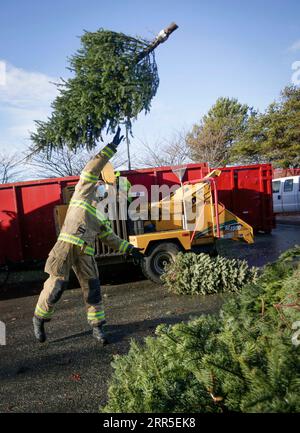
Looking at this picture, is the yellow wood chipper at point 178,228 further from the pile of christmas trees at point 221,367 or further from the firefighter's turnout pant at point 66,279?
the pile of christmas trees at point 221,367

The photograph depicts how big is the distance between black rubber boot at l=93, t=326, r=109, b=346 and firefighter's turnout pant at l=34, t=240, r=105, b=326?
0.05 metres

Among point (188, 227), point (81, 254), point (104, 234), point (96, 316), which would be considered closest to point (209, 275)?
point (188, 227)

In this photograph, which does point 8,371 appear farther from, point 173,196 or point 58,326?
point 173,196

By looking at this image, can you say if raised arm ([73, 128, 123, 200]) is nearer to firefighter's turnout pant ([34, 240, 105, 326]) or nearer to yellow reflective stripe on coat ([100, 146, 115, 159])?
yellow reflective stripe on coat ([100, 146, 115, 159])

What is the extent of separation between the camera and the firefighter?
152 inches

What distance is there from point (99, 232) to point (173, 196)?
316 cm

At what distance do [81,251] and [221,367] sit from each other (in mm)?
2873

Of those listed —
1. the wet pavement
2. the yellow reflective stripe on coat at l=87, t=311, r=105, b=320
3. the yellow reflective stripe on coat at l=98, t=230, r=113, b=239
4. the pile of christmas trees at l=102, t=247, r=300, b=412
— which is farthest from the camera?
the yellow reflective stripe on coat at l=98, t=230, r=113, b=239

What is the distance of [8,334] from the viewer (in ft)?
14.7

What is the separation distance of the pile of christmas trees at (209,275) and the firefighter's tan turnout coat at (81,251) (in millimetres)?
1962

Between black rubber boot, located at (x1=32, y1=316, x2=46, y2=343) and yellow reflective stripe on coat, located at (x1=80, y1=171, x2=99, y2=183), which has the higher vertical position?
yellow reflective stripe on coat, located at (x1=80, y1=171, x2=99, y2=183)

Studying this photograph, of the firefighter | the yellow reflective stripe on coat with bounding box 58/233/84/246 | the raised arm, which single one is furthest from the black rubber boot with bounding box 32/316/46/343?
the raised arm


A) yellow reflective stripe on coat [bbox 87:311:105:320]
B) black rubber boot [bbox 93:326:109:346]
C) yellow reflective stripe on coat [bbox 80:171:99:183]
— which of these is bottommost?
black rubber boot [bbox 93:326:109:346]

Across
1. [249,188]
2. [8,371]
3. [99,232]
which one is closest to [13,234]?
[99,232]
